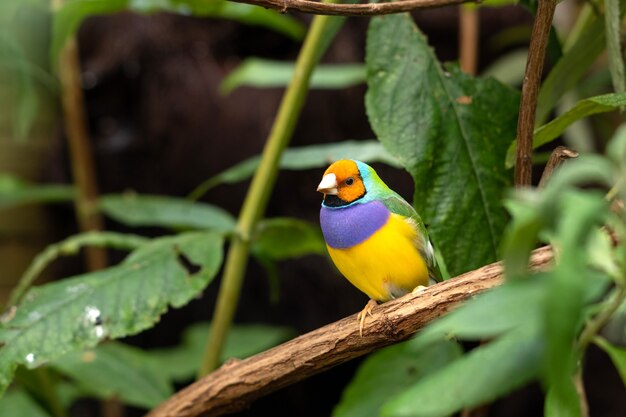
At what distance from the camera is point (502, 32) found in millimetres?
2721

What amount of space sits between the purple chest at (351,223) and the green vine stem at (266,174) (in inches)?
12.0

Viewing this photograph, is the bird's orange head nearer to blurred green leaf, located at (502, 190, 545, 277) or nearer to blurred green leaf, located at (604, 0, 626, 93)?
blurred green leaf, located at (604, 0, 626, 93)

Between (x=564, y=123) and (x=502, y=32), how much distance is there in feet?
5.67

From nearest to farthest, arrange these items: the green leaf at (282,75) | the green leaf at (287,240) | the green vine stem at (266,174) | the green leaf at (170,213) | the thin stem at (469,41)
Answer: the green vine stem at (266,174) < the green leaf at (287,240) < the green leaf at (170,213) < the green leaf at (282,75) < the thin stem at (469,41)

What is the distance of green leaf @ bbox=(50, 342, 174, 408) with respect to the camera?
5.27 ft

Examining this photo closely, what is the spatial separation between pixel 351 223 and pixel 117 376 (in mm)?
770

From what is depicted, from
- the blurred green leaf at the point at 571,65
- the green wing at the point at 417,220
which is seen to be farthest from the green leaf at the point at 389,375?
the blurred green leaf at the point at 571,65

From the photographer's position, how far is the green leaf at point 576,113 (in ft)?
3.26

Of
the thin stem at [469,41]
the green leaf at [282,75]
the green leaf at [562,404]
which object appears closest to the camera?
→ the green leaf at [562,404]

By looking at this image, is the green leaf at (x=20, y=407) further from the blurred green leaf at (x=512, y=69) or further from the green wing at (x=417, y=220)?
the blurred green leaf at (x=512, y=69)

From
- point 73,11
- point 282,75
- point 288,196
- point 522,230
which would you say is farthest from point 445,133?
point 288,196

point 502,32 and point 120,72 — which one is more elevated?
point 120,72

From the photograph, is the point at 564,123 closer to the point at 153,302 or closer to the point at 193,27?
the point at 153,302

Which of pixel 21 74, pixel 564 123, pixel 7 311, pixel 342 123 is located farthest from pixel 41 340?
pixel 342 123
